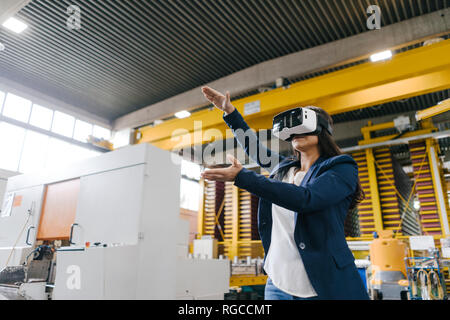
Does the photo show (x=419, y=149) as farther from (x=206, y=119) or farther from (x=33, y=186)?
(x=33, y=186)

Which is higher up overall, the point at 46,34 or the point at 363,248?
the point at 46,34

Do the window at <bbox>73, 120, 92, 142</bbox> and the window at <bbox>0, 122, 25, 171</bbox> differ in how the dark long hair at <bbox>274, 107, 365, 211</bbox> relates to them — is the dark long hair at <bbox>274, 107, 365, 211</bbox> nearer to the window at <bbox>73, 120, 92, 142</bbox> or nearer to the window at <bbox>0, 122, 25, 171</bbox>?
the window at <bbox>0, 122, 25, 171</bbox>

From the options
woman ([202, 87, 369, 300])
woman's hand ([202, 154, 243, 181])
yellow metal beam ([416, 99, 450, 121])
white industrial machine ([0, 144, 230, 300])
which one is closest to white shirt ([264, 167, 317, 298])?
woman ([202, 87, 369, 300])

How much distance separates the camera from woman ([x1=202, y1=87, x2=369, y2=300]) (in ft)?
2.86

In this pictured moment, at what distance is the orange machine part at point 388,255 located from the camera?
17.1 ft

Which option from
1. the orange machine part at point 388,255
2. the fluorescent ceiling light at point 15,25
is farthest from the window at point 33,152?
the orange machine part at point 388,255

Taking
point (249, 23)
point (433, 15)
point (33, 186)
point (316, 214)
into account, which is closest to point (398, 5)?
point (433, 15)

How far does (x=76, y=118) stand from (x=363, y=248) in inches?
359

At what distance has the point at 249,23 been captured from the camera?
20.0 ft

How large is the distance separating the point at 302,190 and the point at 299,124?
31 cm

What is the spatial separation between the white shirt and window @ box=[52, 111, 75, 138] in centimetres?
1024

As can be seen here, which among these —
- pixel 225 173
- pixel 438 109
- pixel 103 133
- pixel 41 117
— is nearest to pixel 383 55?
pixel 438 109

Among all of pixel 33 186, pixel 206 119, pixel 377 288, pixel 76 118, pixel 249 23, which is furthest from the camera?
pixel 76 118

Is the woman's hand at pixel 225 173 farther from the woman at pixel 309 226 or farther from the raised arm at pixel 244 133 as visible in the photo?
the raised arm at pixel 244 133
